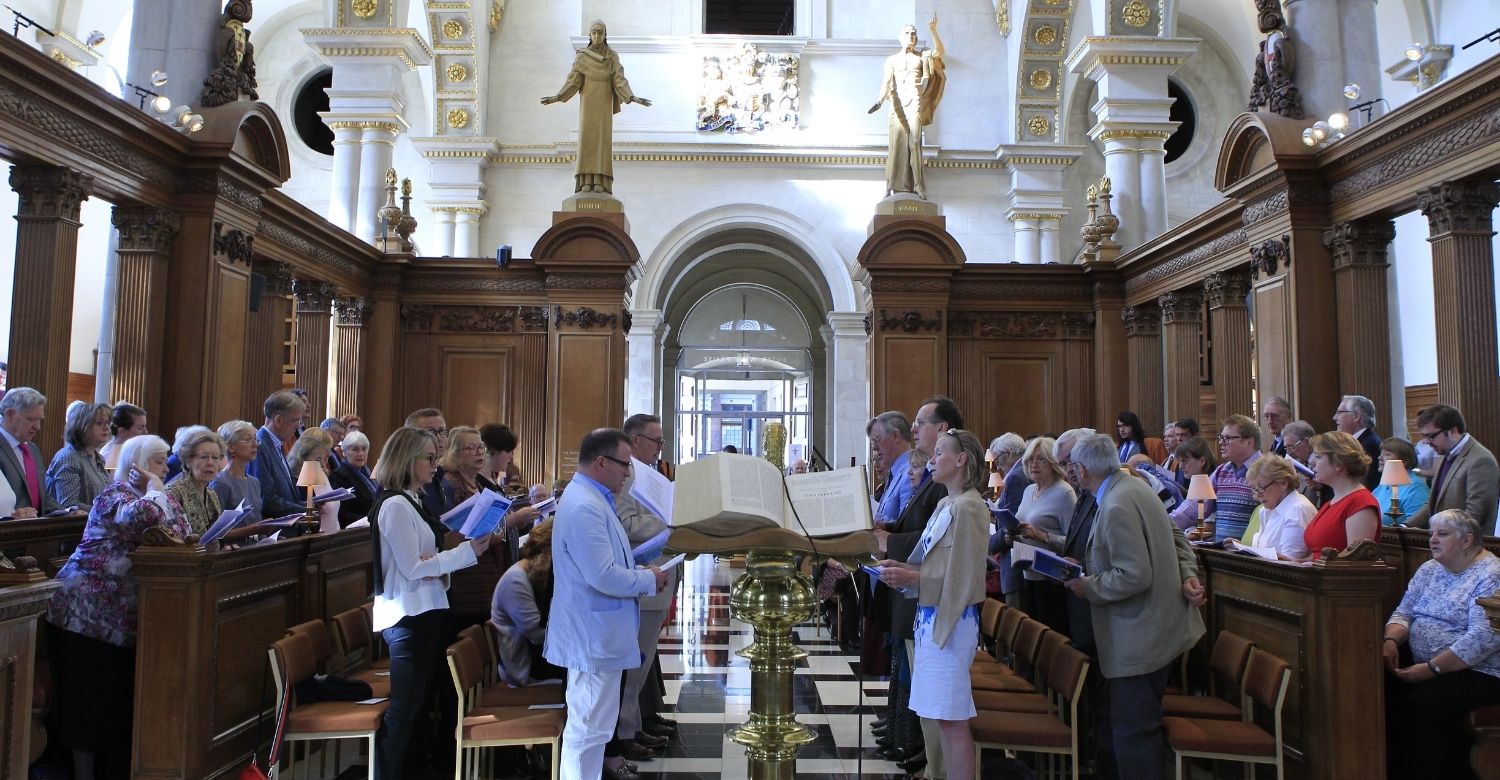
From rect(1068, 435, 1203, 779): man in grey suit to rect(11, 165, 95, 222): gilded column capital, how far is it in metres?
6.27

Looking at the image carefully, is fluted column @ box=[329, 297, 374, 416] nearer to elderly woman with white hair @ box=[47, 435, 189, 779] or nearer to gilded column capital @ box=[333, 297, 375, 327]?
gilded column capital @ box=[333, 297, 375, 327]

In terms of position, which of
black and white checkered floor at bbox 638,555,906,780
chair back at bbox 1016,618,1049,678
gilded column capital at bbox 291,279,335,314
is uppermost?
gilded column capital at bbox 291,279,335,314

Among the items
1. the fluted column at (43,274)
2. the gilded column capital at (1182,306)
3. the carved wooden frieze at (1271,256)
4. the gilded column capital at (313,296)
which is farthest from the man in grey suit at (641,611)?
the gilded column capital at (1182,306)

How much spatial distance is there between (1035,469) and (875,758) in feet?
5.33

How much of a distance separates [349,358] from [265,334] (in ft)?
4.70

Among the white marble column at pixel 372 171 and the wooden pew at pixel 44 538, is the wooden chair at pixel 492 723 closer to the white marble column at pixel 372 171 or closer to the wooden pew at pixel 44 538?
the wooden pew at pixel 44 538

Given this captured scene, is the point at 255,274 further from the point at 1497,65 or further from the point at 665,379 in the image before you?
the point at 665,379

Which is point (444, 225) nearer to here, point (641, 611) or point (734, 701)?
point (734, 701)

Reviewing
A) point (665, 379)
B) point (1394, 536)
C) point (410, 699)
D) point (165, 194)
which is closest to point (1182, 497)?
point (1394, 536)

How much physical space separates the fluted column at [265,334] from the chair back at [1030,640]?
682 cm

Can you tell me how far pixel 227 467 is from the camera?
5.35 m

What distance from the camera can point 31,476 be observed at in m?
5.59

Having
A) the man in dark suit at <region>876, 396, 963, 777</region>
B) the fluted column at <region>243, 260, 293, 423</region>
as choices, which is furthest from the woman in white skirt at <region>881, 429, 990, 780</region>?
the fluted column at <region>243, 260, 293, 423</region>

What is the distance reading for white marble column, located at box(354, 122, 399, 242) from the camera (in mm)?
14547
